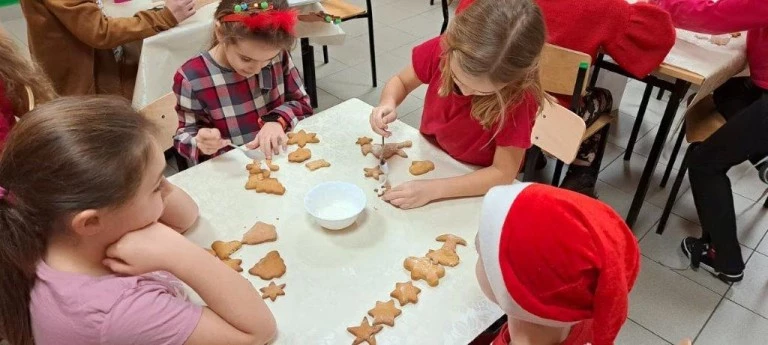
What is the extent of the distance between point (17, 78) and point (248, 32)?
660 millimetres

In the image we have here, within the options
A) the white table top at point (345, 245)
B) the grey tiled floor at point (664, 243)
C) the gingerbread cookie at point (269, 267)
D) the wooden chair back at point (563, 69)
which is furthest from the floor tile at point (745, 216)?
the gingerbread cookie at point (269, 267)

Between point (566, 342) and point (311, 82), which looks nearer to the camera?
point (566, 342)

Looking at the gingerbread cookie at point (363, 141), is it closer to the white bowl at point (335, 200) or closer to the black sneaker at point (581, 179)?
the white bowl at point (335, 200)

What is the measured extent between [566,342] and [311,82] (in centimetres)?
231

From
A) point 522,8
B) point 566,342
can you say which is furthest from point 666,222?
point 566,342

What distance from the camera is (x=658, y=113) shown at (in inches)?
123

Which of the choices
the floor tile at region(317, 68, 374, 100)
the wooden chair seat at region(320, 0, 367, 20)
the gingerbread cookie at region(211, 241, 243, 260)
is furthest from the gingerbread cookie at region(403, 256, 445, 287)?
the floor tile at region(317, 68, 374, 100)

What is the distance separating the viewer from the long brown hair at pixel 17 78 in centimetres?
143

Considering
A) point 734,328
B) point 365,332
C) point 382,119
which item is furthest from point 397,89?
point 734,328

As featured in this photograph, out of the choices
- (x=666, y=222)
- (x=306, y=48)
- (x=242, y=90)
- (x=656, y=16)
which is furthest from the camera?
(x=306, y=48)

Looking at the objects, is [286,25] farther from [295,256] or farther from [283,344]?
[283,344]

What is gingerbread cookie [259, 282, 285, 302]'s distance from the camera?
0.99 metres

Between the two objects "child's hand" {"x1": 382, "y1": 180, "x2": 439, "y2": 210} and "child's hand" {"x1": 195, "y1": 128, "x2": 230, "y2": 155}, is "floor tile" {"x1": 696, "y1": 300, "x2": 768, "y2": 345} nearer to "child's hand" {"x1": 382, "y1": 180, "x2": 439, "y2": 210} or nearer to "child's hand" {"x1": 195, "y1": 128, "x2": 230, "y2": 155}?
"child's hand" {"x1": 382, "y1": 180, "x2": 439, "y2": 210}

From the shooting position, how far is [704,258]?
214 centimetres
